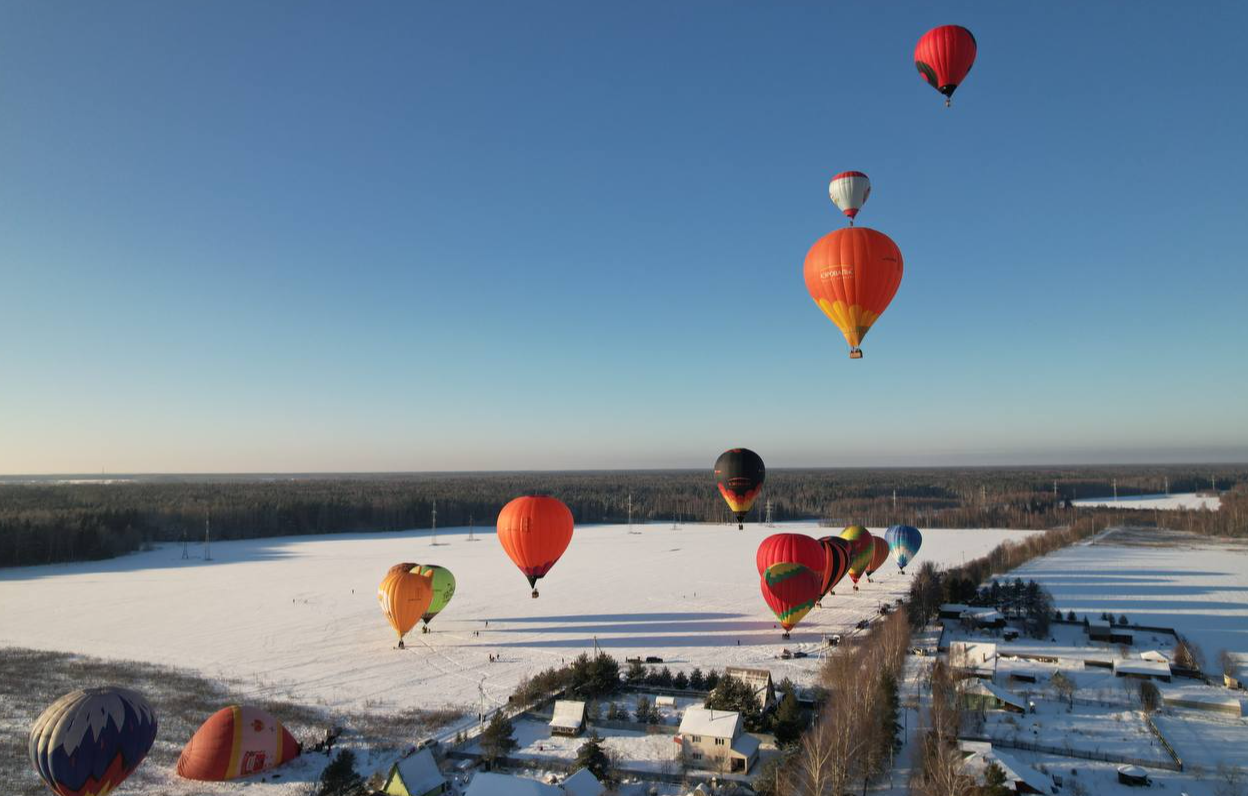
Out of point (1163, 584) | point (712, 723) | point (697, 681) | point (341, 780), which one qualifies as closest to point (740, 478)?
point (697, 681)

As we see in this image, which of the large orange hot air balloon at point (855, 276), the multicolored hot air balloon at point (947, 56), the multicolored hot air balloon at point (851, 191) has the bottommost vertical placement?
the large orange hot air balloon at point (855, 276)

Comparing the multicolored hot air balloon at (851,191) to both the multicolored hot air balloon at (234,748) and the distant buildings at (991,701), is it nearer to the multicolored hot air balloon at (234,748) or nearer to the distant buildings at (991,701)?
the distant buildings at (991,701)

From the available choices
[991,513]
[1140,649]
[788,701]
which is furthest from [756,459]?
[991,513]

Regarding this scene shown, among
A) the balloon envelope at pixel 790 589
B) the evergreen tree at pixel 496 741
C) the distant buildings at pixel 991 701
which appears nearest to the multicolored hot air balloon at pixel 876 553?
the balloon envelope at pixel 790 589

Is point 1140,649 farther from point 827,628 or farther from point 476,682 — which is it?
point 476,682

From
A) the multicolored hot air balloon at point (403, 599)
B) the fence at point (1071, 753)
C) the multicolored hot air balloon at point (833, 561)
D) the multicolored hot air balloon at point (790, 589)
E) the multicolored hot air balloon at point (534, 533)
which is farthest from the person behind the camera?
the multicolored hot air balloon at point (833, 561)

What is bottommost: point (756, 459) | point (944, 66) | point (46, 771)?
point (46, 771)

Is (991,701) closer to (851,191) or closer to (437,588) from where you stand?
(851,191)

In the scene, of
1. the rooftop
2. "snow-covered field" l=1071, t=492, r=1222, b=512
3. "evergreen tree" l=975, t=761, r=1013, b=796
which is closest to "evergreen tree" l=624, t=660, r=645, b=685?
the rooftop
